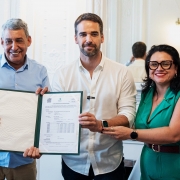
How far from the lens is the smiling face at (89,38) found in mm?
1612

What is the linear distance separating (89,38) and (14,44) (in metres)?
0.45

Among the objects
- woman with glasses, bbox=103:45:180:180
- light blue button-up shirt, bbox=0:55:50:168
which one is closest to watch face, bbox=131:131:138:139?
woman with glasses, bbox=103:45:180:180

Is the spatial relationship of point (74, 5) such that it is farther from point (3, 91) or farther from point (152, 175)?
point (152, 175)

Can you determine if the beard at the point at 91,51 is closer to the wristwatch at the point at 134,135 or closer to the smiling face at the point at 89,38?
the smiling face at the point at 89,38

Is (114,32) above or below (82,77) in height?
above

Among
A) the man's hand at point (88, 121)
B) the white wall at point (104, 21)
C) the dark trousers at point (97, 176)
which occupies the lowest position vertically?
the dark trousers at point (97, 176)

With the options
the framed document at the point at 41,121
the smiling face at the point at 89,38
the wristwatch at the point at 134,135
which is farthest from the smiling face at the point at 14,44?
the wristwatch at the point at 134,135

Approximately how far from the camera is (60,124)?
151 centimetres

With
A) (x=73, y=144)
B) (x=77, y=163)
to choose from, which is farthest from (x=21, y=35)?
(x=77, y=163)

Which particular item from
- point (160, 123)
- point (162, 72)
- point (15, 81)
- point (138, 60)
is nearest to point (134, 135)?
point (160, 123)

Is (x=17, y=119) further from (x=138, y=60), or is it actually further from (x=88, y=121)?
(x=138, y=60)

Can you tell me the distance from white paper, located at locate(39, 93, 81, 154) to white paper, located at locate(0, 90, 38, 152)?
71 millimetres

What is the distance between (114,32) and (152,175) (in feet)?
4.77

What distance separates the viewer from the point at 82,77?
1659 millimetres
